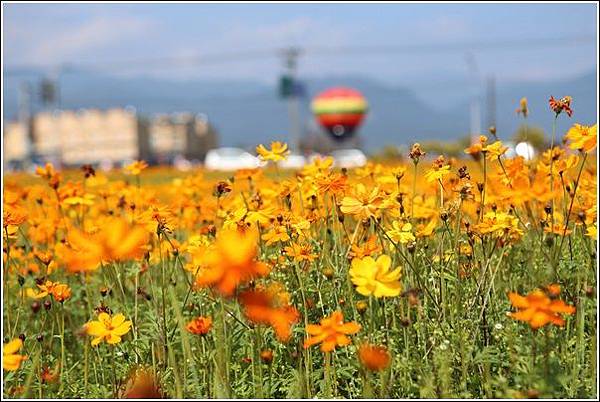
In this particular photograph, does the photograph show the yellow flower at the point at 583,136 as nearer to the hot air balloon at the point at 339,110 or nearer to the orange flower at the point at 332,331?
the orange flower at the point at 332,331

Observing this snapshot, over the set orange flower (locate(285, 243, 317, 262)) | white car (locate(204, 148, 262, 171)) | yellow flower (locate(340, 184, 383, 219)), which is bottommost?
white car (locate(204, 148, 262, 171))

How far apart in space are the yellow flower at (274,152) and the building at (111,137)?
7366 cm

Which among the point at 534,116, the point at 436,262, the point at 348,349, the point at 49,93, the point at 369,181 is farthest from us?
the point at 49,93

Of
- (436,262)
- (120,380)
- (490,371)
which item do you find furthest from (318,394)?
(436,262)

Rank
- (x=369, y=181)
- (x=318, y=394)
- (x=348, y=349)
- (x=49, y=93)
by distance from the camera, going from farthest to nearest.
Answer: (x=49, y=93) < (x=369, y=181) < (x=348, y=349) < (x=318, y=394)

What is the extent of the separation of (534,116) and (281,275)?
939mm

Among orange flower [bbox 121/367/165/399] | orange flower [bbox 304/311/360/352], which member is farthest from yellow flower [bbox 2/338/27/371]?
orange flower [bbox 304/311/360/352]

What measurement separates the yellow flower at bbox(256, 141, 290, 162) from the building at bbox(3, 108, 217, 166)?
7366cm

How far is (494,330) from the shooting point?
207 centimetres

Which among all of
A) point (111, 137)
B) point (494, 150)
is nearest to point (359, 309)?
point (494, 150)

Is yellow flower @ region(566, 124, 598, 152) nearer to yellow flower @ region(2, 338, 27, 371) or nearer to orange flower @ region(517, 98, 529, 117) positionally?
orange flower @ region(517, 98, 529, 117)

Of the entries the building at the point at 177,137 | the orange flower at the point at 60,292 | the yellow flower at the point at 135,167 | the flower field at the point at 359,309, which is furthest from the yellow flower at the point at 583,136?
the building at the point at 177,137

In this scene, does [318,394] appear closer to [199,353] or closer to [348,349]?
[348,349]

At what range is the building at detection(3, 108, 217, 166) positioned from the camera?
81.5m
